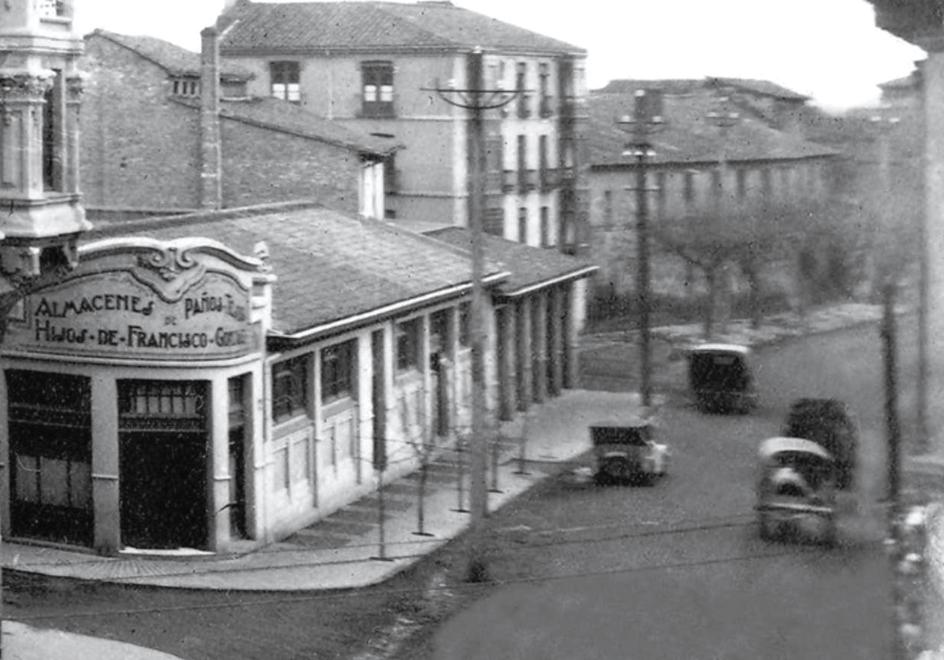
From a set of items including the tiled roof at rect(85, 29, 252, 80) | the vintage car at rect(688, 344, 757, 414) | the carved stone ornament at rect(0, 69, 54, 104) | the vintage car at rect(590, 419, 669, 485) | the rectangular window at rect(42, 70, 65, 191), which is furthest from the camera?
the tiled roof at rect(85, 29, 252, 80)

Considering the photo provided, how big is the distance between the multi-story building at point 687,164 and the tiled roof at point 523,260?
159 cm

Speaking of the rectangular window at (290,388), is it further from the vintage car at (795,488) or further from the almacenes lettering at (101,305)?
the vintage car at (795,488)

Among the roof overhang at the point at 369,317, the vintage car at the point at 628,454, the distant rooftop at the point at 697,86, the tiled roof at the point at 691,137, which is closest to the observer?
the distant rooftop at the point at 697,86

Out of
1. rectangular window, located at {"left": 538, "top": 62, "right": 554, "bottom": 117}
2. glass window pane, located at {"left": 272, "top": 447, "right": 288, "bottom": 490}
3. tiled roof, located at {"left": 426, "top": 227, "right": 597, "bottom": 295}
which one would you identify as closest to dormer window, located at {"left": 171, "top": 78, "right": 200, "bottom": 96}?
tiled roof, located at {"left": 426, "top": 227, "right": 597, "bottom": 295}

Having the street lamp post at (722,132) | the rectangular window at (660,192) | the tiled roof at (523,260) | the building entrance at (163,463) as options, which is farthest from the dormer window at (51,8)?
the tiled roof at (523,260)

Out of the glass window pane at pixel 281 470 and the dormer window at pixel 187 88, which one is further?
the dormer window at pixel 187 88

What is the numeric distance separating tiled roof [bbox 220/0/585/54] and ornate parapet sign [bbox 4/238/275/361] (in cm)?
1478

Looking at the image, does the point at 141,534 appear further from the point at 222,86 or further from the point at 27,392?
the point at 222,86

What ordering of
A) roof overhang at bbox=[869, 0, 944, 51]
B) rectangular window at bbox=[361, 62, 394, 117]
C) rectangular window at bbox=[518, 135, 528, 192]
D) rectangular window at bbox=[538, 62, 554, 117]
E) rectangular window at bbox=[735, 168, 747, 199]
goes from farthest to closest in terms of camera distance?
rectangular window at bbox=[361, 62, 394, 117]
rectangular window at bbox=[518, 135, 528, 192]
rectangular window at bbox=[538, 62, 554, 117]
rectangular window at bbox=[735, 168, 747, 199]
roof overhang at bbox=[869, 0, 944, 51]

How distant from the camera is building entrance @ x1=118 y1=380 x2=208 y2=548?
22.0 metres

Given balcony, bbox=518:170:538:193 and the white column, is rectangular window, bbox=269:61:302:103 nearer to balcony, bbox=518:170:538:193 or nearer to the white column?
balcony, bbox=518:170:538:193

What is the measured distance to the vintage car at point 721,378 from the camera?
2795 cm

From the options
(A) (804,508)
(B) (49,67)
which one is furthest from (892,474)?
(B) (49,67)

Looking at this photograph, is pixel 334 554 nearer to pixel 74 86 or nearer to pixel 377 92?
pixel 74 86
